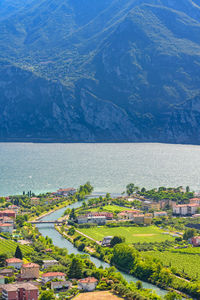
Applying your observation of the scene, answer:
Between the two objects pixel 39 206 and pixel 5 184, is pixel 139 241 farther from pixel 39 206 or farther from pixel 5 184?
pixel 5 184

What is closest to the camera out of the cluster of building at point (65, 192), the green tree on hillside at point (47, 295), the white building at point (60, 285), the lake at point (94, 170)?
the green tree on hillside at point (47, 295)

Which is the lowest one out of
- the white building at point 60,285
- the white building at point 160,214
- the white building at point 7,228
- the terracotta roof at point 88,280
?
the white building at point 60,285

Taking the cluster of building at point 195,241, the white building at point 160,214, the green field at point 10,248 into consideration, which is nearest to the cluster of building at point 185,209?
the white building at point 160,214

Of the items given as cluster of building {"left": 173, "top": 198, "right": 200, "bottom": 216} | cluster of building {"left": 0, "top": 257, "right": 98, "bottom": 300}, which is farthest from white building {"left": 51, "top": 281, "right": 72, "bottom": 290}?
cluster of building {"left": 173, "top": 198, "right": 200, "bottom": 216}

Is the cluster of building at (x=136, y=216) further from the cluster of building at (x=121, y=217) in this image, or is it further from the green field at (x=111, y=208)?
the green field at (x=111, y=208)

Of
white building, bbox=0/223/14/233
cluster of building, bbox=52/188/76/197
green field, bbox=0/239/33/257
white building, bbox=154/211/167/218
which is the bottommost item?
green field, bbox=0/239/33/257

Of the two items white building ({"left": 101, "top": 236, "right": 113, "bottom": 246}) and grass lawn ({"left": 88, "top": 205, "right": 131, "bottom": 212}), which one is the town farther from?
grass lawn ({"left": 88, "top": 205, "right": 131, "bottom": 212})

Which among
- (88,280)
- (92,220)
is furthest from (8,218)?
(88,280)
